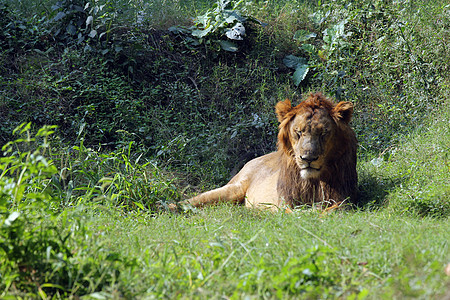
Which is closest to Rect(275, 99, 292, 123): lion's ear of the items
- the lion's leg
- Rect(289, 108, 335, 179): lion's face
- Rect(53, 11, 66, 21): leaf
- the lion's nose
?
Rect(289, 108, 335, 179): lion's face

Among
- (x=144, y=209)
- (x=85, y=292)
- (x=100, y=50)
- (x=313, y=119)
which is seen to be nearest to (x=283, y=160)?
(x=313, y=119)

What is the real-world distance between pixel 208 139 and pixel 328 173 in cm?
266

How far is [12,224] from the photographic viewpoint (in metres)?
2.74

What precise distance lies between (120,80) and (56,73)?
94 cm

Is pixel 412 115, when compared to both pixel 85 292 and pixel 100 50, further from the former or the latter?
pixel 85 292

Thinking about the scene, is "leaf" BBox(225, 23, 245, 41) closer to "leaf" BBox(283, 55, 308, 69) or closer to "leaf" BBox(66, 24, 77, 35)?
"leaf" BBox(283, 55, 308, 69)

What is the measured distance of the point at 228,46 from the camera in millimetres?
8523

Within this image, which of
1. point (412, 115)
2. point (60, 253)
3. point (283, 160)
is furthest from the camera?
point (412, 115)

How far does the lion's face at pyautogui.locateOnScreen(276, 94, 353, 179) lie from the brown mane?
0.01 meters

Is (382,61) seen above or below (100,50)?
above

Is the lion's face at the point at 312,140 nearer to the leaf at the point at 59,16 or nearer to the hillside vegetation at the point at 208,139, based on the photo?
the hillside vegetation at the point at 208,139

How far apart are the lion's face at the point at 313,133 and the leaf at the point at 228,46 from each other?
3.43m

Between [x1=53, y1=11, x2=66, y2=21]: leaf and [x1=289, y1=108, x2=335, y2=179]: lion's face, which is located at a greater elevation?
[x1=53, y1=11, x2=66, y2=21]: leaf

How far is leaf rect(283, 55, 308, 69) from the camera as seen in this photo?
344 inches
